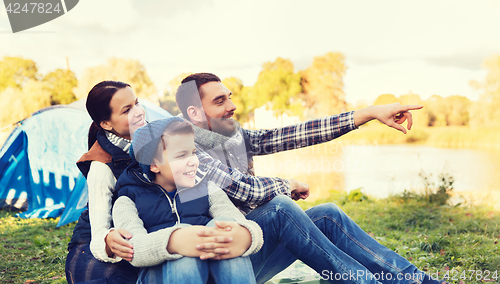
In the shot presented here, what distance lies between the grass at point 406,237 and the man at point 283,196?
3.94ft

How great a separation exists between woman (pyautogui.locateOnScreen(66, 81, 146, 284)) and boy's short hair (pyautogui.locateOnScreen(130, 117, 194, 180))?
0.19m

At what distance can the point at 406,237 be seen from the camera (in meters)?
3.77

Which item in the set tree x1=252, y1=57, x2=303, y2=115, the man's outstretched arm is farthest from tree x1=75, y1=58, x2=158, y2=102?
the man's outstretched arm

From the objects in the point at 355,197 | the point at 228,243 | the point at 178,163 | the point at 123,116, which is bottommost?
the point at 355,197

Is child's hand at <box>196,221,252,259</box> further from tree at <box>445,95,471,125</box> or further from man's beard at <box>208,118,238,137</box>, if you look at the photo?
tree at <box>445,95,471,125</box>

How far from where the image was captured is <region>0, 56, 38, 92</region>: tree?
25844mm

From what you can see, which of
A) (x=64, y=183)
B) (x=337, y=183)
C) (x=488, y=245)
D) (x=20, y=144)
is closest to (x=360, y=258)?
(x=488, y=245)

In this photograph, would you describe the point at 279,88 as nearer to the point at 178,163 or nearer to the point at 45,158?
the point at 45,158

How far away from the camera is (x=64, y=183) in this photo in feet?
16.3

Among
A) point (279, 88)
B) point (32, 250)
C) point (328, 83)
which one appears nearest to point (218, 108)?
point (32, 250)

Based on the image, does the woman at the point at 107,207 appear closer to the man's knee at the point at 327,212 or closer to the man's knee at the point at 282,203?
the man's knee at the point at 282,203

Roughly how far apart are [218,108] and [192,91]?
212 millimetres

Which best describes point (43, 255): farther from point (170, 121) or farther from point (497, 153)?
point (497, 153)

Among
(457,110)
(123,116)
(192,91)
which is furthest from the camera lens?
(457,110)
